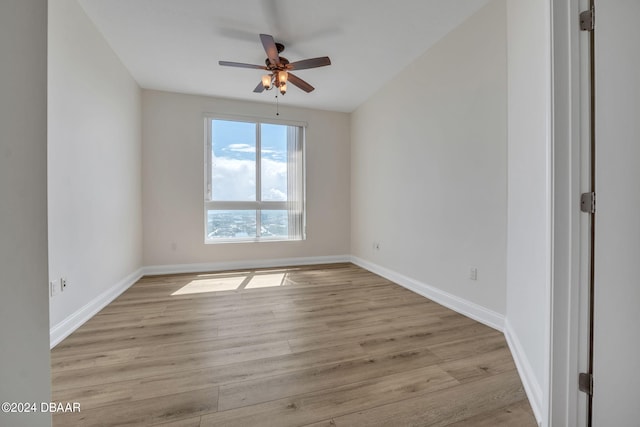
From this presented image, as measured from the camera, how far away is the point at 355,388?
4.71 ft

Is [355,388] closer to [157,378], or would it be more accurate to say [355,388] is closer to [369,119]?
[157,378]

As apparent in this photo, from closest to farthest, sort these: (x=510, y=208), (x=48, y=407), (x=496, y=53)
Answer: (x=48, y=407) < (x=510, y=208) < (x=496, y=53)

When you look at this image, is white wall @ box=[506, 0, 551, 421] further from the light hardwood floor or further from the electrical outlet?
the electrical outlet

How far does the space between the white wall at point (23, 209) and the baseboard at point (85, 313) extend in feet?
3.29

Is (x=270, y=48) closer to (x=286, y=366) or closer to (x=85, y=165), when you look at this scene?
(x=85, y=165)

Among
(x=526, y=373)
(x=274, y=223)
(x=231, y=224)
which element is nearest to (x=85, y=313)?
(x=231, y=224)

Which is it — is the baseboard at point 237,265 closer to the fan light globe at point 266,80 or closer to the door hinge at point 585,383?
the fan light globe at point 266,80

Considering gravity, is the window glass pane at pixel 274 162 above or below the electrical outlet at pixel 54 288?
above

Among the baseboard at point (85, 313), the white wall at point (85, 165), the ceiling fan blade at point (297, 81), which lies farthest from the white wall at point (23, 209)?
the ceiling fan blade at point (297, 81)

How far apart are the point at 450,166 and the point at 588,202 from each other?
1661mm

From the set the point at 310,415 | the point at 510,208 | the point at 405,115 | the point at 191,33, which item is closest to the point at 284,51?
the point at 191,33

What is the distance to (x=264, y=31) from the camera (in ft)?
8.53

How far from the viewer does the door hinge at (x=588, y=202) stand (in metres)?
1.03

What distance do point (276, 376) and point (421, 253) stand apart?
7.12ft
